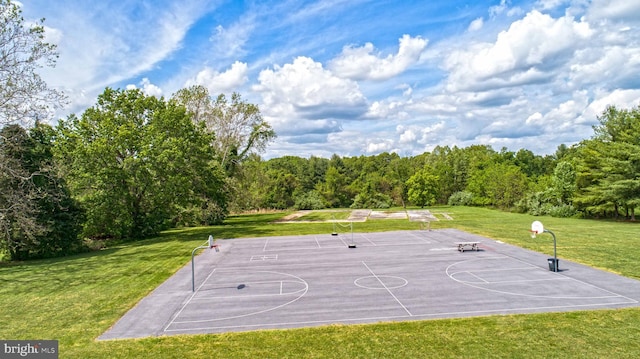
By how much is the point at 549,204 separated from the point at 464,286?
42.9m

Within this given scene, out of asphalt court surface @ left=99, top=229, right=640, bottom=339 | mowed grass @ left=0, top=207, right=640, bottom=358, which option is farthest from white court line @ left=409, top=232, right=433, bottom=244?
mowed grass @ left=0, top=207, right=640, bottom=358

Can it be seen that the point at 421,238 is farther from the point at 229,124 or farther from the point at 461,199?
the point at 461,199

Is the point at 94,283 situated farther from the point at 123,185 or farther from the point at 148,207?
the point at 148,207

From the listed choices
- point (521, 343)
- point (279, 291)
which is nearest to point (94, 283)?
point (279, 291)

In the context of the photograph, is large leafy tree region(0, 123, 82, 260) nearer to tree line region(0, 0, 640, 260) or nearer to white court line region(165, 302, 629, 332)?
tree line region(0, 0, 640, 260)

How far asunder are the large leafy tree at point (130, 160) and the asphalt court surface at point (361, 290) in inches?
405

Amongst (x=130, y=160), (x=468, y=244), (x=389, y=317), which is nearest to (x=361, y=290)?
(x=389, y=317)

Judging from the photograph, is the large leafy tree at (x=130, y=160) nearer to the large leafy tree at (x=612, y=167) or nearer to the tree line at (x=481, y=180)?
the tree line at (x=481, y=180)

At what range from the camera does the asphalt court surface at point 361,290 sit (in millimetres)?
12633

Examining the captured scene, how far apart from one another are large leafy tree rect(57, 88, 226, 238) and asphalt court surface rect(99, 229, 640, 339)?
33.7 feet

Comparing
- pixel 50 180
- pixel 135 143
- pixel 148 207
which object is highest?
pixel 135 143

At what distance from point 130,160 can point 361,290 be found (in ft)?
70.1

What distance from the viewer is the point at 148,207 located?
35031 mm

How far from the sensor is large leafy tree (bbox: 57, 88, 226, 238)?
2962 centimetres
